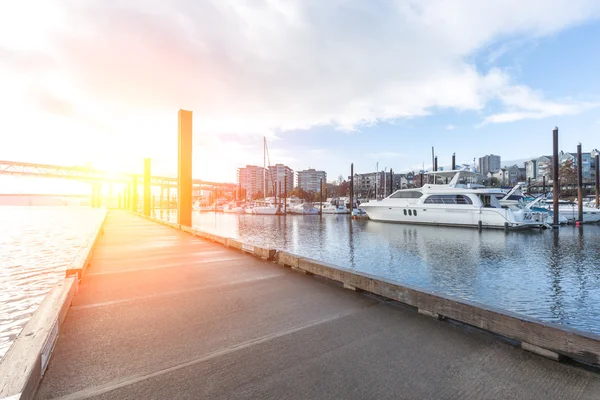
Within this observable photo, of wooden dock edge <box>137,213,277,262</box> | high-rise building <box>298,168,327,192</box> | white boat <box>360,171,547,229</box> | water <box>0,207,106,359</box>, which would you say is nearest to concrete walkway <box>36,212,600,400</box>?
water <box>0,207,106,359</box>

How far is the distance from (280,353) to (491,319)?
7.25 feet

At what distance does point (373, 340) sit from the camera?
3.15 meters

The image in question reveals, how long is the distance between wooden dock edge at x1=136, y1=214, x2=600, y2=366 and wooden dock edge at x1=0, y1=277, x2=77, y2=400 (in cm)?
381

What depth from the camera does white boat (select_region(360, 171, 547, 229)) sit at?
22.9m

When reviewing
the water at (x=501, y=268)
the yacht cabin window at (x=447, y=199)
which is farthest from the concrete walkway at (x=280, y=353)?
the yacht cabin window at (x=447, y=199)

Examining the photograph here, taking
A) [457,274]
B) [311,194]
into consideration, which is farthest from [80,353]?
[311,194]

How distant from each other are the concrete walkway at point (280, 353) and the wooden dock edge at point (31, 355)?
0.40 feet

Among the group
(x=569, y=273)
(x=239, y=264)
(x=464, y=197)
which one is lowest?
(x=569, y=273)

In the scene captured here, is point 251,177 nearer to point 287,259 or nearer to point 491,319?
point 287,259

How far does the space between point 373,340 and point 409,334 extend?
442 mm

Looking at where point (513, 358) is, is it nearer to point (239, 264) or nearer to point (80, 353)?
point (80, 353)

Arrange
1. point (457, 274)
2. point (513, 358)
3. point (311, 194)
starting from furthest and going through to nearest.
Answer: point (311, 194) < point (457, 274) < point (513, 358)

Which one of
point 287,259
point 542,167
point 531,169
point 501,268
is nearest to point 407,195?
point 501,268

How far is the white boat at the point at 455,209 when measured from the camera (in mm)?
22891
